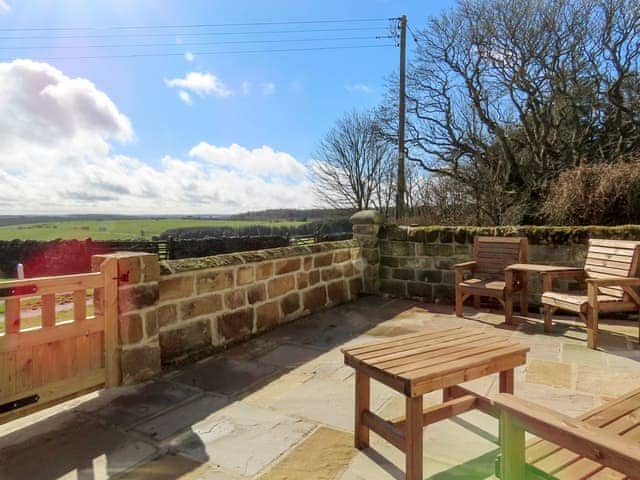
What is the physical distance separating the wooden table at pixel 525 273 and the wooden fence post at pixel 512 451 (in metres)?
3.02

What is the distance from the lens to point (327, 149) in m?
18.4

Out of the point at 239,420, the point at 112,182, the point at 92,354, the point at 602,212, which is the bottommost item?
the point at 239,420

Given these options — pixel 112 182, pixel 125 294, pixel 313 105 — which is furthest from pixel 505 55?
pixel 112 182

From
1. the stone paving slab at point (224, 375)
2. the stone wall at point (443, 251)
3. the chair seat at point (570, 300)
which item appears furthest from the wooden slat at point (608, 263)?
the stone paving slab at point (224, 375)

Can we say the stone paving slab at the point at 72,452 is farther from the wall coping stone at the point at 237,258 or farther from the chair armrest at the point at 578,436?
the chair armrest at the point at 578,436

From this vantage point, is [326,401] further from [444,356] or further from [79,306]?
[79,306]

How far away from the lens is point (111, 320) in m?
2.44

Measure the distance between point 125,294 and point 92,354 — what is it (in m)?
0.40

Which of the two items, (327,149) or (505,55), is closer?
(505,55)

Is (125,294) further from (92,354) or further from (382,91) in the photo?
(382,91)

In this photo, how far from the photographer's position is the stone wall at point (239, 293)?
9.48 feet

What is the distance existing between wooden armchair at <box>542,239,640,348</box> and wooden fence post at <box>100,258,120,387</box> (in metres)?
3.46

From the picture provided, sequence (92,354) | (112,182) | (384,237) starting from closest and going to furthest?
(92,354)
(384,237)
(112,182)

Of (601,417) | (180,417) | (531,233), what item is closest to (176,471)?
(180,417)
